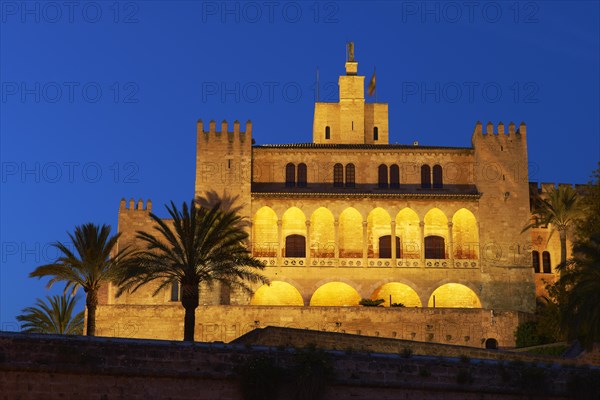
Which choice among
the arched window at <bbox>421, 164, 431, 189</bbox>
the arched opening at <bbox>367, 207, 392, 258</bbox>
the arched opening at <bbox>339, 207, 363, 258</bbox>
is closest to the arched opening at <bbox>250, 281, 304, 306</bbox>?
the arched opening at <bbox>339, 207, 363, 258</bbox>

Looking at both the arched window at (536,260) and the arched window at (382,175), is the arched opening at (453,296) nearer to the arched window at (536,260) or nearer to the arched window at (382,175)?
the arched window at (536,260)

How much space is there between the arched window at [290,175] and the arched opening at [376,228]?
5190mm

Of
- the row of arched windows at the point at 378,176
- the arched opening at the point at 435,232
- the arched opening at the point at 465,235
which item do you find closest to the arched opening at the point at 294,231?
the row of arched windows at the point at 378,176

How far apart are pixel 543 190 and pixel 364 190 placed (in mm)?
11778

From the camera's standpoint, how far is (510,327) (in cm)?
4788

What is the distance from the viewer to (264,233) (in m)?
54.8

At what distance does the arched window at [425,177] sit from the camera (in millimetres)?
56469

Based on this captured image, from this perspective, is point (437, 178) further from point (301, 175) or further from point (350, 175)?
point (301, 175)

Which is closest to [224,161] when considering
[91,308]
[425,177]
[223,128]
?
[223,128]

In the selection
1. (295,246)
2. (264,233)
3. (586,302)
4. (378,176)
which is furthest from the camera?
(378,176)

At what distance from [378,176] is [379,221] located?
9.25 ft

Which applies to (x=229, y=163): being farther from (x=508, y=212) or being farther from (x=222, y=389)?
(x=222, y=389)

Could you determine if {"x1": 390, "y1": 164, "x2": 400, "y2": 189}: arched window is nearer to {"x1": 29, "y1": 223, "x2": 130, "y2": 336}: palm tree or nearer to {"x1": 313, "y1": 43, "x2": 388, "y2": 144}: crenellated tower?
{"x1": 313, "y1": 43, "x2": 388, "y2": 144}: crenellated tower

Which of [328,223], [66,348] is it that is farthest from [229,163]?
[66,348]
